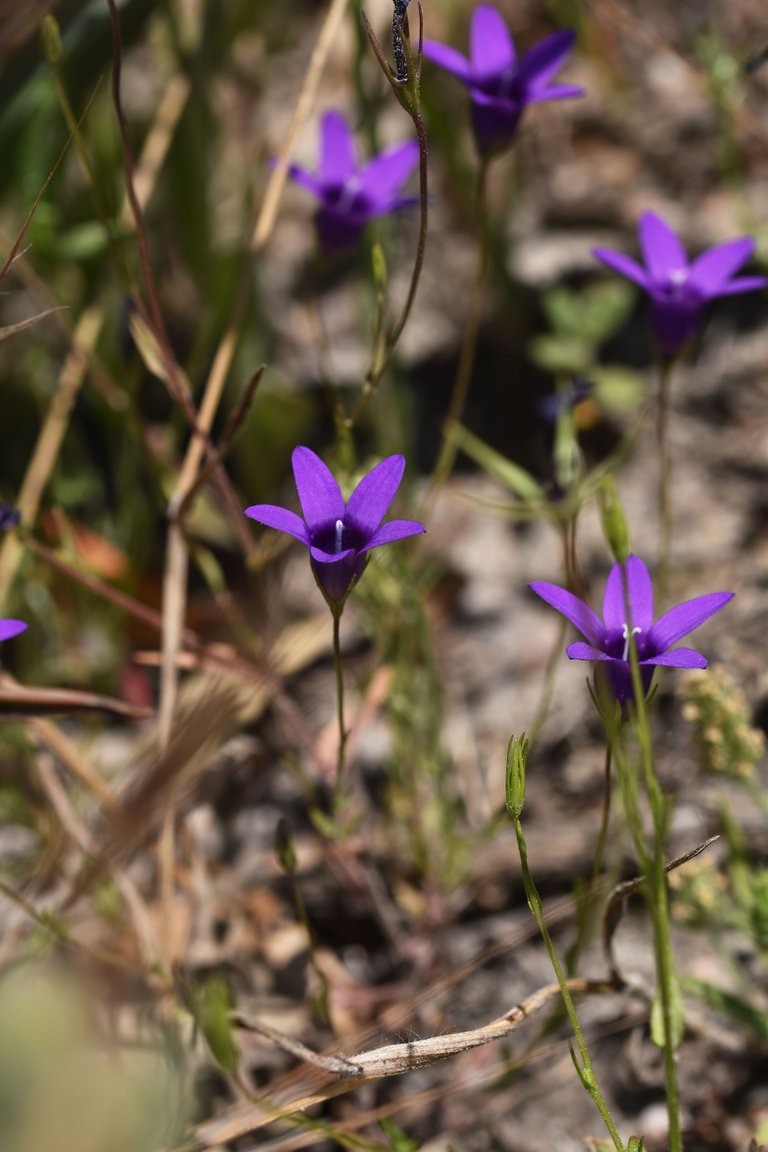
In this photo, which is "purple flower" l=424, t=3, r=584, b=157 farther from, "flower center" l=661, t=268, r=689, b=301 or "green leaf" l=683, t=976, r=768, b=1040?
"green leaf" l=683, t=976, r=768, b=1040

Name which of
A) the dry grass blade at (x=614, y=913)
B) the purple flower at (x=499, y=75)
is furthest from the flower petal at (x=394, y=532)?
the purple flower at (x=499, y=75)

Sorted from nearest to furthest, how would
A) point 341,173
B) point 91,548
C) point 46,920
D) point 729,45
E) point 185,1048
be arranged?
point 46,920 < point 185,1048 < point 341,173 < point 91,548 < point 729,45

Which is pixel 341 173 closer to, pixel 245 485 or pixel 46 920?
pixel 245 485

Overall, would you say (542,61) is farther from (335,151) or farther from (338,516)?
(338,516)

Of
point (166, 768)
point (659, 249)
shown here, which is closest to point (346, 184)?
point (659, 249)

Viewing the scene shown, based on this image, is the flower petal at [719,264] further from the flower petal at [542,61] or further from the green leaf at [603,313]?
the green leaf at [603,313]

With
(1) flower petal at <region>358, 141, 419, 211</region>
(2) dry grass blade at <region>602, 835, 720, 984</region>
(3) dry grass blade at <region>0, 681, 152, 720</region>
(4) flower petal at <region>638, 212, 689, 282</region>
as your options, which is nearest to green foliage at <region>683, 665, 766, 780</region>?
(2) dry grass blade at <region>602, 835, 720, 984</region>

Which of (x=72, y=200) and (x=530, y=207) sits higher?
(x=72, y=200)

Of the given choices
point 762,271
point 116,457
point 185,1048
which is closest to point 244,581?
point 116,457
